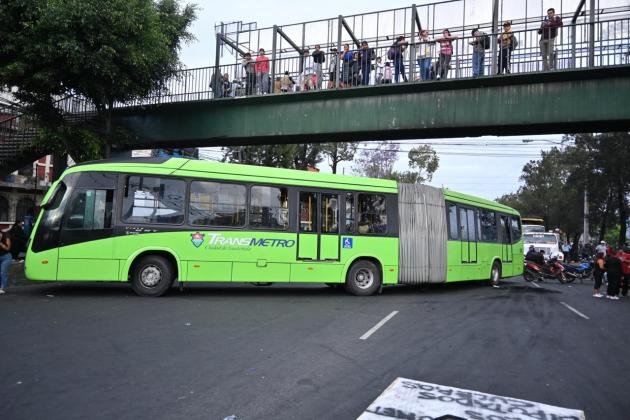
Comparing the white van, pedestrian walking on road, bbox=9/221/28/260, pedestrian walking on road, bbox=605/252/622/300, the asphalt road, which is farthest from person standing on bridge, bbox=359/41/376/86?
the white van

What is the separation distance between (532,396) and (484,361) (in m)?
1.33

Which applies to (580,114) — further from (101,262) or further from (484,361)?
(101,262)

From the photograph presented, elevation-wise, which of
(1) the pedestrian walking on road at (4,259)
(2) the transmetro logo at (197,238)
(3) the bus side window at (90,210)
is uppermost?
(3) the bus side window at (90,210)

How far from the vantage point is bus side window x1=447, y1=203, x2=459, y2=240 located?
14609 mm

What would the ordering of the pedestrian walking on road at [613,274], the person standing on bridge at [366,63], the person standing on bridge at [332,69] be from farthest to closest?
the person standing on bridge at [332,69] → the person standing on bridge at [366,63] → the pedestrian walking on road at [613,274]

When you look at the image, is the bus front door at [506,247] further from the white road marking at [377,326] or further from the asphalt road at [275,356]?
the white road marking at [377,326]

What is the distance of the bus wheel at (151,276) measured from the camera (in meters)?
11.0

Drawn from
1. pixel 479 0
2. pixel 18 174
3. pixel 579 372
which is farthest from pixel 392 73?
pixel 18 174

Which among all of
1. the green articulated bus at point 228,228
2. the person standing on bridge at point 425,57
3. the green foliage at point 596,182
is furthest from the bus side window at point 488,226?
the green foliage at point 596,182

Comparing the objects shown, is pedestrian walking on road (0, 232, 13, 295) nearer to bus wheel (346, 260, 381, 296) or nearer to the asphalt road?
the asphalt road

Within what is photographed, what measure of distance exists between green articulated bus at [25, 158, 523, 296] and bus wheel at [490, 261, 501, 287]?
12.4ft

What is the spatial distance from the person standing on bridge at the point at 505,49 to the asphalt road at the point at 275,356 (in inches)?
275

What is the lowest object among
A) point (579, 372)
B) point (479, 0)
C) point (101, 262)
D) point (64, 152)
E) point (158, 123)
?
point (579, 372)

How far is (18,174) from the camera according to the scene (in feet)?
150
